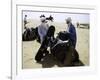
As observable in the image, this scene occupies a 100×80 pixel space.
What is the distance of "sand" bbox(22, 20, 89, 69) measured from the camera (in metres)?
1.74

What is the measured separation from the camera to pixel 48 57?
1.80 meters

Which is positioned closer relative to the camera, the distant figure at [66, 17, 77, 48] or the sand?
the sand

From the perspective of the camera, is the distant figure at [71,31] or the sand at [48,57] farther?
the distant figure at [71,31]

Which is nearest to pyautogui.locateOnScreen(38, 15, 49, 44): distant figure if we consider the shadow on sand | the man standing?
the man standing

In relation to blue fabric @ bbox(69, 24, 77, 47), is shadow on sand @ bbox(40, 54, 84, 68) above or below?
below

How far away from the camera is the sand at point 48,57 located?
5.72ft

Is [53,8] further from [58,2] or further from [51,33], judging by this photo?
[51,33]

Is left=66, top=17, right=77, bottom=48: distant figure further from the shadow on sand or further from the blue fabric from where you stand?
the shadow on sand

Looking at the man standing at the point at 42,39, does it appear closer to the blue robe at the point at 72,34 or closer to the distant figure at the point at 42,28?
the distant figure at the point at 42,28

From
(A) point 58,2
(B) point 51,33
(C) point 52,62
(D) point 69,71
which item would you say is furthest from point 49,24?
(D) point 69,71

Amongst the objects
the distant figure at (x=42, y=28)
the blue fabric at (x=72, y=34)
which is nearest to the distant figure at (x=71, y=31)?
the blue fabric at (x=72, y=34)

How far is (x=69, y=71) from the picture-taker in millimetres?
1854

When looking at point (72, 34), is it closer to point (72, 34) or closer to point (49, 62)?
point (72, 34)

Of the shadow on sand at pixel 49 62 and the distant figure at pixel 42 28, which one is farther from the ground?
the distant figure at pixel 42 28
